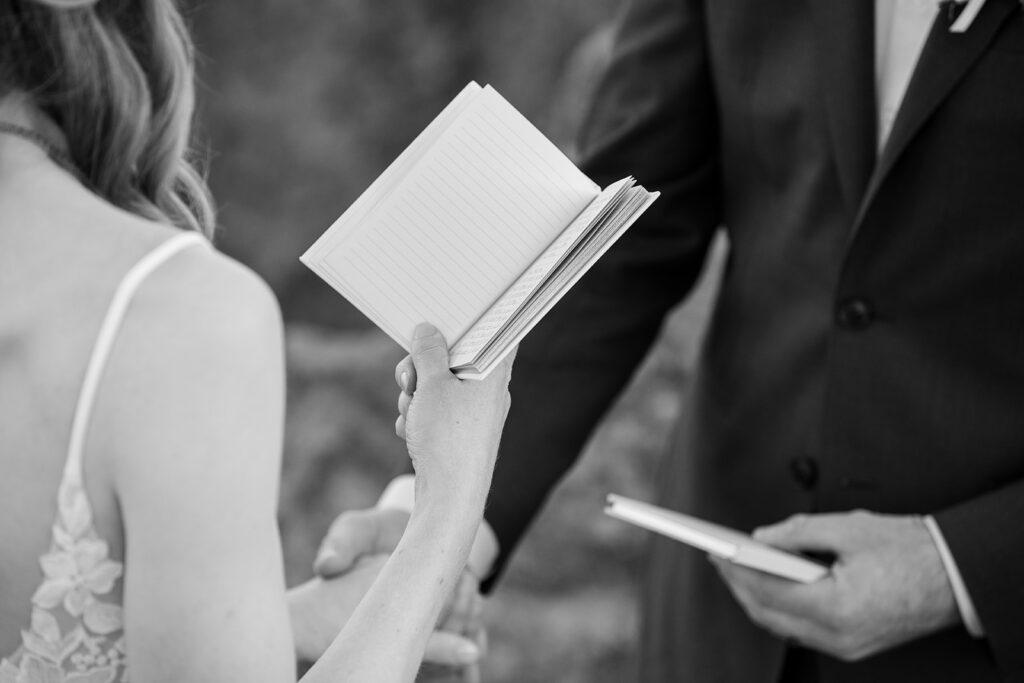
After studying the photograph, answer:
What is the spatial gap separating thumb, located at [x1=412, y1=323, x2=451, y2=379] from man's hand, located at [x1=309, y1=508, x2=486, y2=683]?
53 centimetres

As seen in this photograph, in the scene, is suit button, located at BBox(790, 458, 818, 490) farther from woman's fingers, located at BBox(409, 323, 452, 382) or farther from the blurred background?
the blurred background

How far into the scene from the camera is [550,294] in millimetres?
992

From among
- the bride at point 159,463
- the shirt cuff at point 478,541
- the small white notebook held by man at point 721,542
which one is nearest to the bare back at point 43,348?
the bride at point 159,463

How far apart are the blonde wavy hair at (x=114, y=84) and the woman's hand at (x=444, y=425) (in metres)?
0.43

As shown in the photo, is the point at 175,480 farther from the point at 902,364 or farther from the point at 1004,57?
the point at 1004,57

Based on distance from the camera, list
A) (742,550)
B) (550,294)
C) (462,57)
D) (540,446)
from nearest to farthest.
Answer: (550,294) < (742,550) < (540,446) < (462,57)

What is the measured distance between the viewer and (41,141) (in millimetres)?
1164

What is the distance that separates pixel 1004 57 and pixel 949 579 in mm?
623

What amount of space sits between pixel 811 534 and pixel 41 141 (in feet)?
3.20

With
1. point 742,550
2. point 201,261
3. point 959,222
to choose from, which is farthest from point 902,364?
point 201,261

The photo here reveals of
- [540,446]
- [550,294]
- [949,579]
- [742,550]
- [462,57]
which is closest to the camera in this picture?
[550,294]

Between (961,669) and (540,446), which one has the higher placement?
(540,446)

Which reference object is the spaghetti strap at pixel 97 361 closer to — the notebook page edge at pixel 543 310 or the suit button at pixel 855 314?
the notebook page edge at pixel 543 310

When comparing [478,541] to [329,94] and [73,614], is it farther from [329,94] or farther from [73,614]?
[329,94]
